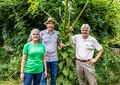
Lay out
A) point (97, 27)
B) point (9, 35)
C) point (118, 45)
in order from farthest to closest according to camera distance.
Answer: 1. point (118, 45)
2. point (9, 35)
3. point (97, 27)

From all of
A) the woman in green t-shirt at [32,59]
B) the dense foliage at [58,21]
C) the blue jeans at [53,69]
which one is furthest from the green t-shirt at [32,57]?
the dense foliage at [58,21]

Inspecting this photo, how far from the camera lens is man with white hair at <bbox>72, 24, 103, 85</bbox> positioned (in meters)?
7.16

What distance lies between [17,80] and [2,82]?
1.64 feet

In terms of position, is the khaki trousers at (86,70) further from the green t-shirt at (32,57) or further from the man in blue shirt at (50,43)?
the green t-shirt at (32,57)

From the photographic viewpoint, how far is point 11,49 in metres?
11.3

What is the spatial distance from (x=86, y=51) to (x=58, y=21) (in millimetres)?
2628

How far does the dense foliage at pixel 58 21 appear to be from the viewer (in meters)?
9.48

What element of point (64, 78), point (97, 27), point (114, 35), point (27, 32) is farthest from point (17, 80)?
point (114, 35)

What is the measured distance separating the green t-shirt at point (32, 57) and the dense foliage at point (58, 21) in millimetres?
2409

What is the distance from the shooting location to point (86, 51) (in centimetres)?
718

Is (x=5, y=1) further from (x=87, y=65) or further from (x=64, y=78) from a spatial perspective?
(x=87, y=65)

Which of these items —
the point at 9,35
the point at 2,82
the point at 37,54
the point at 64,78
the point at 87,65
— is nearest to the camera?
the point at 37,54

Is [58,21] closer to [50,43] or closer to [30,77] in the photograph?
[50,43]

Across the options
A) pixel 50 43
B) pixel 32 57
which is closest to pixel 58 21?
pixel 50 43
